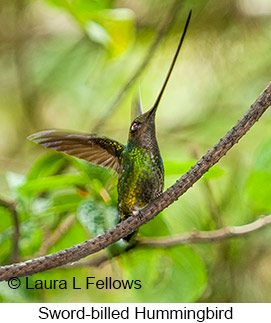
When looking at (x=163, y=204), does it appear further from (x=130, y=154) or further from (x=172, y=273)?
(x=172, y=273)

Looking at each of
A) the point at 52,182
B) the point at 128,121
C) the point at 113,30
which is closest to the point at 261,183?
the point at 52,182

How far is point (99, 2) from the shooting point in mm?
1270

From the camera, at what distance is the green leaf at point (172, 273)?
1.22 metres

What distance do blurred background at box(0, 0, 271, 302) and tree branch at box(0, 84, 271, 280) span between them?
22cm

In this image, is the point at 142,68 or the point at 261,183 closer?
the point at 261,183

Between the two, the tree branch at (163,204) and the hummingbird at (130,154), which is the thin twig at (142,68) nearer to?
the hummingbird at (130,154)

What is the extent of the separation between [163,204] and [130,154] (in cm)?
29

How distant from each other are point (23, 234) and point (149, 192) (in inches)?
12.7

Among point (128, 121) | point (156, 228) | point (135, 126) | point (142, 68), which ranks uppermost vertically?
point (128, 121)

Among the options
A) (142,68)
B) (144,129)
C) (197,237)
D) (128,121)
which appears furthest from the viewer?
(128,121)

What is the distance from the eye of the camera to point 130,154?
1061mm

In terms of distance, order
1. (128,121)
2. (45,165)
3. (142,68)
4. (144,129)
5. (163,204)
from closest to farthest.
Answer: (163,204) → (144,129) → (45,165) → (142,68) → (128,121)

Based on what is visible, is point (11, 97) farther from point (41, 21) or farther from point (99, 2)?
point (99, 2)

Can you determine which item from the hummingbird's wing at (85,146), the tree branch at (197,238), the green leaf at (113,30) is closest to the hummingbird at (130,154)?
the hummingbird's wing at (85,146)
